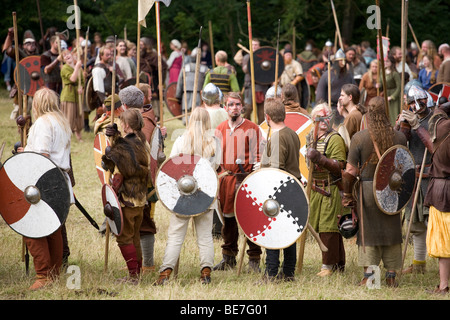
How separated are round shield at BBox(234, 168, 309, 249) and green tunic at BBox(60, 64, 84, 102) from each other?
7.64m

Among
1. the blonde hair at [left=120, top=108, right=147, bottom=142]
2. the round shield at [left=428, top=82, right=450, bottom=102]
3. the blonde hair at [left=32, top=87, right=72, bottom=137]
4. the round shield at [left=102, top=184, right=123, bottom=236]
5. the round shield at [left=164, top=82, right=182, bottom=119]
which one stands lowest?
the round shield at [left=102, top=184, right=123, bottom=236]

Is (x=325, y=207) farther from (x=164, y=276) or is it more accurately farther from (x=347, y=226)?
(x=164, y=276)

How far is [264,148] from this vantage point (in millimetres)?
5910

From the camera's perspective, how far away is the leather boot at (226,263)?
20.8 ft

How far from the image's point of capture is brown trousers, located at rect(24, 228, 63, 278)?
17.9 ft

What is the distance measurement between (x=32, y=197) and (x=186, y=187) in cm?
110

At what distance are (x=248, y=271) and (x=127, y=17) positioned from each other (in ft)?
57.7

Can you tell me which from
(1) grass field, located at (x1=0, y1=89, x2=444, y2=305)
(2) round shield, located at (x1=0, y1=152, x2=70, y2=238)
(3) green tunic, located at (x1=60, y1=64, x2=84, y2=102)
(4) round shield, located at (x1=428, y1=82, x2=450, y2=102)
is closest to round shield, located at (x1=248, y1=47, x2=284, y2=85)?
(3) green tunic, located at (x1=60, y1=64, x2=84, y2=102)

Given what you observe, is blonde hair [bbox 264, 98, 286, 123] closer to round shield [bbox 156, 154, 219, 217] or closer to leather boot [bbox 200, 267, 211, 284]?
round shield [bbox 156, 154, 219, 217]

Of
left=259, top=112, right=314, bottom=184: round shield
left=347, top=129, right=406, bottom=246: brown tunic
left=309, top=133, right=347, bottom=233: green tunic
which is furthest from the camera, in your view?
left=259, top=112, right=314, bottom=184: round shield

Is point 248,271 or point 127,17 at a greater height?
point 127,17

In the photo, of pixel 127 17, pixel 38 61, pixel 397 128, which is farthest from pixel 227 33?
pixel 397 128

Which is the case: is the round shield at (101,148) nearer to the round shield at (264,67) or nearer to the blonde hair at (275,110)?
the blonde hair at (275,110)

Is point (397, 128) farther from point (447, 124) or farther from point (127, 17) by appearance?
point (127, 17)
